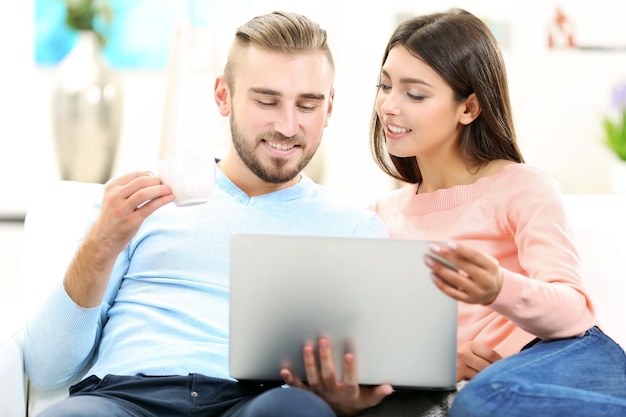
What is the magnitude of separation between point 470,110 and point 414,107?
0.14 meters

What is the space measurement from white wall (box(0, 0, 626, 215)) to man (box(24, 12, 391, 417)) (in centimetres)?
176

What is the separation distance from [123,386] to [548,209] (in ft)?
2.83

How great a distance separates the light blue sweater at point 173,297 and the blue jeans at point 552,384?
1.46ft

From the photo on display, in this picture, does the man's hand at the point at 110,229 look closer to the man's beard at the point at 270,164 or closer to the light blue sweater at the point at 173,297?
the light blue sweater at the point at 173,297

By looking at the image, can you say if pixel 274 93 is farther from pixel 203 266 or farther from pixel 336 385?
pixel 336 385

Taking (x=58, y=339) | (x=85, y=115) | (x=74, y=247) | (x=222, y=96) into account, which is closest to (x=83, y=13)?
(x=85, y=115)

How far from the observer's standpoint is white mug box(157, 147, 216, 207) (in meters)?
1.52

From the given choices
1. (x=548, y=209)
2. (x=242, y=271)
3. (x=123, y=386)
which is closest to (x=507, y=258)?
(x=548, y=209)

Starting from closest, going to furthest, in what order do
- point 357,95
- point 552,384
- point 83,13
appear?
point 552,384 < point 83,13 < point 357,95

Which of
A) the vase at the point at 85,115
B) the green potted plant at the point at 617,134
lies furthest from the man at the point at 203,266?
the green potted plant at the point at 617,134

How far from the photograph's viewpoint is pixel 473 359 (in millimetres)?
1722

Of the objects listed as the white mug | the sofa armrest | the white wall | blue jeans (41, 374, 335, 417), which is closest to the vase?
the white wall

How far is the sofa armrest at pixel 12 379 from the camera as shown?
5.53 feet

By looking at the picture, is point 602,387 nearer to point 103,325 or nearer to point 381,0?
point 103,325
